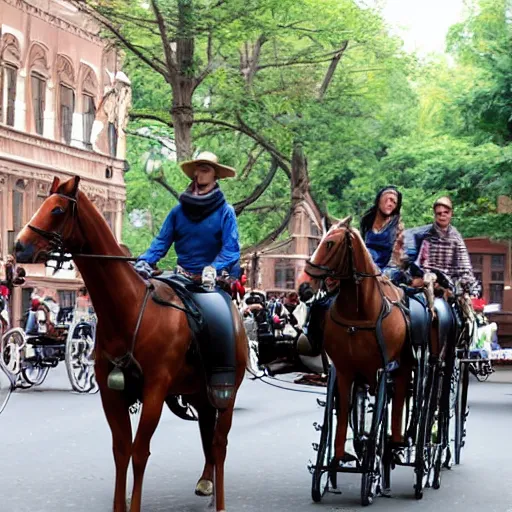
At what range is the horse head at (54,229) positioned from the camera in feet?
27.2

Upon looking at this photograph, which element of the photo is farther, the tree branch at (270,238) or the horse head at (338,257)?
the tree branch at (270,238)

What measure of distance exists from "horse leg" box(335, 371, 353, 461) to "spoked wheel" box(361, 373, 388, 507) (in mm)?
212

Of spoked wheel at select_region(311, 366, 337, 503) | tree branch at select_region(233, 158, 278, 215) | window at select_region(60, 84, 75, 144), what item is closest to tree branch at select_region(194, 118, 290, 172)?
tree branch at select_region(233, 158, 278, 215)

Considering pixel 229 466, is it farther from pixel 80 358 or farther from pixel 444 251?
pixel 80 358

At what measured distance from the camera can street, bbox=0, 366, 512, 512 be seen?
1012cm

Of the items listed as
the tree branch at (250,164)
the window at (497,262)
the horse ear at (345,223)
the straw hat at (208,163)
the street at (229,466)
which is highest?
the tree branch at (250,164)

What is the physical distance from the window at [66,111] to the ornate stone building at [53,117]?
28mm

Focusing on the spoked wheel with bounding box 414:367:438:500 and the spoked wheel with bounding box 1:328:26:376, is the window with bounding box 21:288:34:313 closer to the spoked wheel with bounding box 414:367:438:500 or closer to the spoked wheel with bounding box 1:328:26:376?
the spoked wheel with bounding box 1:328:26:376

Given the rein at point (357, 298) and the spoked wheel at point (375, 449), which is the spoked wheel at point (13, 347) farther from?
the spoked wheel at point (375, 449)

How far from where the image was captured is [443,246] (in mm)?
A: 12109

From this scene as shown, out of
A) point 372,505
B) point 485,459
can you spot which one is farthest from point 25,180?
point 372,505

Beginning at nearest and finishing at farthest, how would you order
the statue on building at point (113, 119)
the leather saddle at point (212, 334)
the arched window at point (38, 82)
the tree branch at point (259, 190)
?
the leather saddle at point (212, 334)
the arched window at point (38, 82)
the statue on building at point (113, 119)
the tree branch at point (259, 190)

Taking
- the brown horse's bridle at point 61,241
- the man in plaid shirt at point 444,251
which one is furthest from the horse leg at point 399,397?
the brown horse's bridle at point 61,241

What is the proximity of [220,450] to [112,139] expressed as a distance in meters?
33.3
